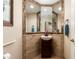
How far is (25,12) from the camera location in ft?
14.9

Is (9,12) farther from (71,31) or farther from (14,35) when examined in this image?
(71,31)

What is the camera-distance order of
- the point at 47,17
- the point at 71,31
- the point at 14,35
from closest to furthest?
the point at 71,31 → the point at 14,35 → the point at 47,17

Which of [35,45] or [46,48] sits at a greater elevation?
[35,45]

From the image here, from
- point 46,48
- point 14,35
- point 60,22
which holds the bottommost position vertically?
point 46,48

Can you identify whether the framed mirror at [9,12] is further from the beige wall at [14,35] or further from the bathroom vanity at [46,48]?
the bathroom vanity at [46,48]

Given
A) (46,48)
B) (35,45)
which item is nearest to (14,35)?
(35,45)

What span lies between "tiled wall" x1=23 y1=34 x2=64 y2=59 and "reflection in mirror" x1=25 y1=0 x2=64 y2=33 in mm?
248

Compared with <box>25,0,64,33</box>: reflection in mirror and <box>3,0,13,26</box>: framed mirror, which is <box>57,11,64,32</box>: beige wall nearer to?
<box>25,0,64,33</box>: reflection in mirror

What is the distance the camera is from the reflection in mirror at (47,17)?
4801 millimetres

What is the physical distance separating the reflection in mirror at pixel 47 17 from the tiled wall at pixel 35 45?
0.25 metres

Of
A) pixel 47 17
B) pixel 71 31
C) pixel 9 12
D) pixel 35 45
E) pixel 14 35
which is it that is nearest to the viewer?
pixel 71 31

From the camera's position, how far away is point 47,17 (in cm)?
494

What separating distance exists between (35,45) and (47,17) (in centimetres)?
110

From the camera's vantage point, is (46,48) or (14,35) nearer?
(14,35)
